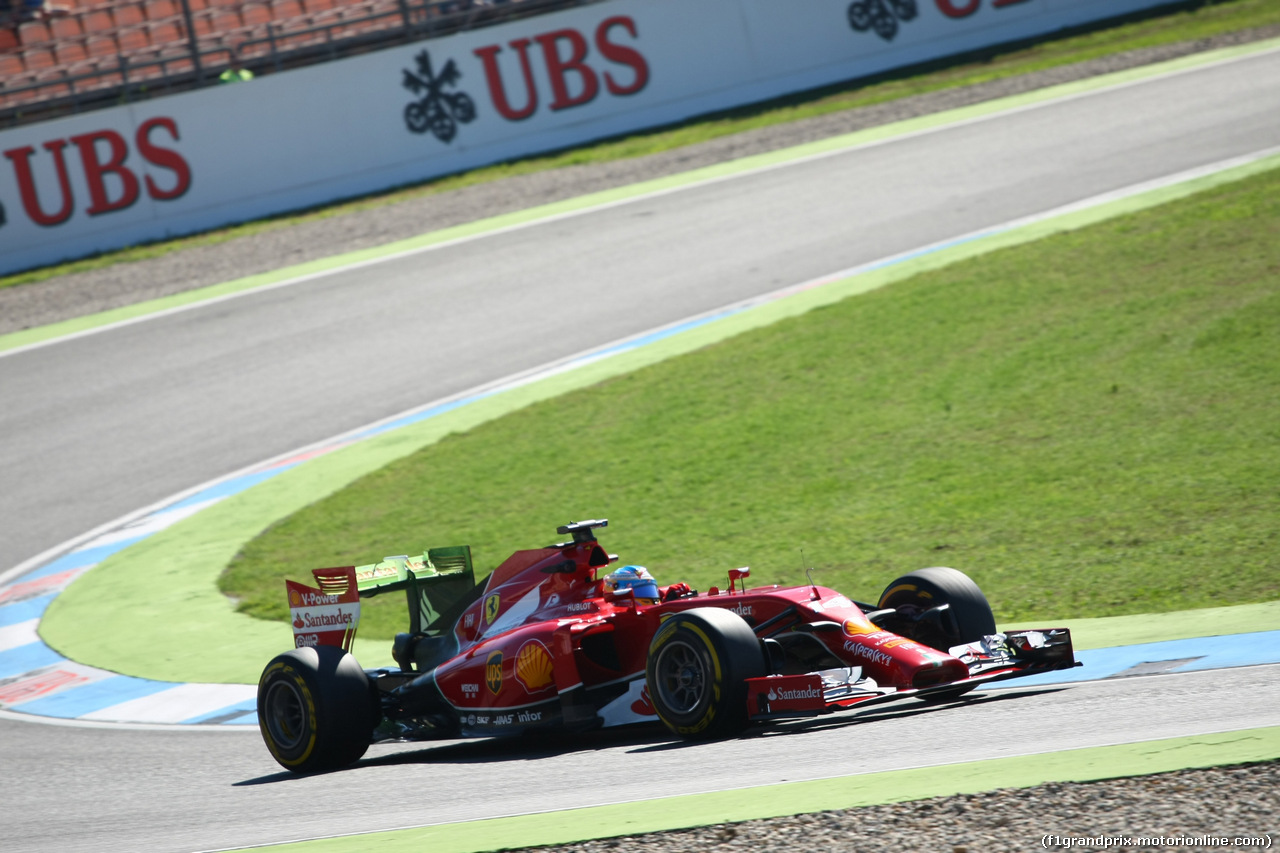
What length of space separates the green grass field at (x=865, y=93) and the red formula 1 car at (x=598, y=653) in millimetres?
16838

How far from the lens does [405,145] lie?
24.8m

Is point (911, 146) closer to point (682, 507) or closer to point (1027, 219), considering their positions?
point (1027, 219)

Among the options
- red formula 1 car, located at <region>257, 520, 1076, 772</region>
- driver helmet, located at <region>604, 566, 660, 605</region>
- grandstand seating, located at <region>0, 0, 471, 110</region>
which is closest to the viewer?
red formula 1 car, located at <region>257, 520, 1076, 772</region>

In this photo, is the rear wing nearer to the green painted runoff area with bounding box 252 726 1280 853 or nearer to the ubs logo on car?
the ubs logo on car

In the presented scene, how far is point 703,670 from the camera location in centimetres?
598

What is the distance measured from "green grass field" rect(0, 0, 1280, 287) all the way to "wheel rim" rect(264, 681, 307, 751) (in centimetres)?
1711

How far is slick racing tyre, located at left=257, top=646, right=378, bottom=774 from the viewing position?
711cm

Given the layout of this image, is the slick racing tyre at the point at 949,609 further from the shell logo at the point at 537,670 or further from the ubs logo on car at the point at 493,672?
the ubs logo on car at the point at 493,672

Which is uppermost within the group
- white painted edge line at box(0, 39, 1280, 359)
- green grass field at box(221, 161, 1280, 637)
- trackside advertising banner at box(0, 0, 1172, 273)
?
trackside advertising banner at box(0, 0, 1172, 273)

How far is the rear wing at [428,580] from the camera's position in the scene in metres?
7.97

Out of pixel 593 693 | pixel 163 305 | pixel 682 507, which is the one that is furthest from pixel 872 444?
pixel 163 305

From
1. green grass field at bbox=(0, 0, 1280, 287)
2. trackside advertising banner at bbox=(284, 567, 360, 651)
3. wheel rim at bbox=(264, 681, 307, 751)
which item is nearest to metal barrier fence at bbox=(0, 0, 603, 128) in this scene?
green grass field at bbox=(0, 0, 1280, 287)

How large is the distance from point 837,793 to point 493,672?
2508 millimetres

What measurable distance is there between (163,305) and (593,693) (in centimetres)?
1533
